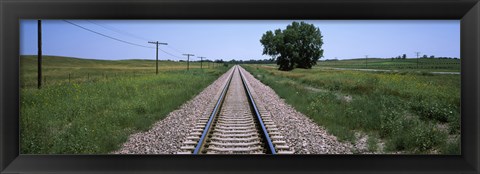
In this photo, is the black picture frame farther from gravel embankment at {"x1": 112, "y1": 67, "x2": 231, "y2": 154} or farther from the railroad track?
gravel embankment at {"x1": 112, "y1": 67, "x2": 231, "y2": 154}

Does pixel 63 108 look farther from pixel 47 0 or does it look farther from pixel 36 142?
pixel 47 0

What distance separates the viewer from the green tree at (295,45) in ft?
14.8

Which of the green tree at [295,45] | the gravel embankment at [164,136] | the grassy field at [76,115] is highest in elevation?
the green tree at [295,45]

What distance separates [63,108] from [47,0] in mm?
2459

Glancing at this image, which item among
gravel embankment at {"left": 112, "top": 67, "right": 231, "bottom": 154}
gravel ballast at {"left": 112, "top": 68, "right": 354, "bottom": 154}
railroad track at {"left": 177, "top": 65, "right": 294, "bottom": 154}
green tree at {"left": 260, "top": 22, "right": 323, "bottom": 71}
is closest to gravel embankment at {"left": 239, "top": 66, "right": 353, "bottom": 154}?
gravel ballast at {"left": 112, "top": 68, "right": 354, "bottom": 154}

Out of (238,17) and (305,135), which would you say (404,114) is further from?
(238,17)

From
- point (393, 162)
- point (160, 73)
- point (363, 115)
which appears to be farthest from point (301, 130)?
point (160, 73)

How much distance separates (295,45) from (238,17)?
308 centimetres

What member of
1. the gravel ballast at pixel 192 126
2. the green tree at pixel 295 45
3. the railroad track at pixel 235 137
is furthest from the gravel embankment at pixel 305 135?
the green tree at pixel 295 45

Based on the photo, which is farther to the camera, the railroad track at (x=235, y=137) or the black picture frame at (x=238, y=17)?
the railroad track at (x=235, y=137)

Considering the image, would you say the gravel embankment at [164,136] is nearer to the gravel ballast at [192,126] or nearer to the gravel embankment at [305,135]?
the gravel ballast at [192,126]

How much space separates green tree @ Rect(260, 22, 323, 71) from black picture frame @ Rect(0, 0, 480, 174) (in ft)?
3.05

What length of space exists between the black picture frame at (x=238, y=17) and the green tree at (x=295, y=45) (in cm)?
93

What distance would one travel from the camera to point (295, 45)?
6281 millimetres
